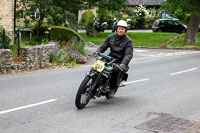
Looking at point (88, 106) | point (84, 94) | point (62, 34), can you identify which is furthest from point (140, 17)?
point (84, 94)

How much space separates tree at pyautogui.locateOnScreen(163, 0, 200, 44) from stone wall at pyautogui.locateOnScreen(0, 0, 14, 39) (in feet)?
36.3

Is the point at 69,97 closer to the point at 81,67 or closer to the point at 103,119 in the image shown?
the point at 103,119

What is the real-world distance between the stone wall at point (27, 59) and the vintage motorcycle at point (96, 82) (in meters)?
5.72

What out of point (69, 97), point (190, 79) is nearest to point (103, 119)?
point (69, 97)

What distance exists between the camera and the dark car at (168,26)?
1795 inches

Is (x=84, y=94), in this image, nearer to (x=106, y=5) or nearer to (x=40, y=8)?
(x=40, y=8)

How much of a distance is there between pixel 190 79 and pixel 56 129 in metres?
7.79

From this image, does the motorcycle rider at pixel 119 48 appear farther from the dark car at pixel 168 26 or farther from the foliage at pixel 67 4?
the dark car at pixel 168 26

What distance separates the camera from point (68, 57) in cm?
1686

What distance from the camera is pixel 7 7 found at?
20.7 meters

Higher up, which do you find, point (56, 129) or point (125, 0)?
point (125, 0)

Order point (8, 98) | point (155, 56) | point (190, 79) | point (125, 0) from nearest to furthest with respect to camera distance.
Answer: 1. point (8, 98)
2. point (190, 79)
3. point (155, 56)
4. point (125, 0)

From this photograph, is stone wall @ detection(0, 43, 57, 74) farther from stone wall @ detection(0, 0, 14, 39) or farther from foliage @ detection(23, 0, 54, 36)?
foliage @ detection(23, 0, 54, 36)

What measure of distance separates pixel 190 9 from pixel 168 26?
1938cm
